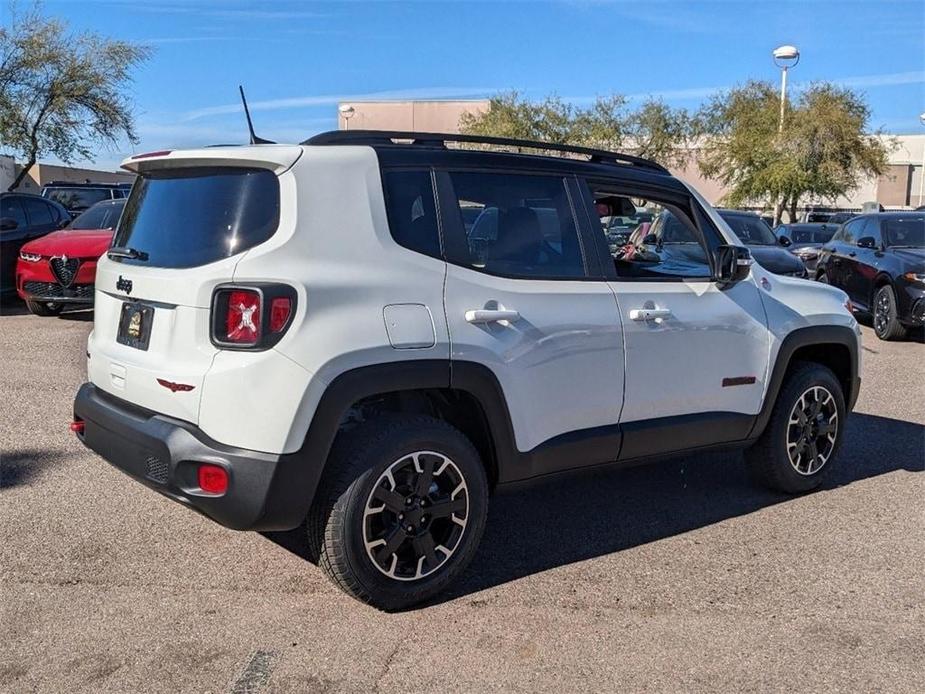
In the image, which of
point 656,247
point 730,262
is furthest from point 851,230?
point 730,262

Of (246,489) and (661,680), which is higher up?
(246,489)

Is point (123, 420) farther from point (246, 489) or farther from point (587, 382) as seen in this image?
point (587, 382)

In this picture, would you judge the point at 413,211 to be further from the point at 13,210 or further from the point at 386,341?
the point at 13,210

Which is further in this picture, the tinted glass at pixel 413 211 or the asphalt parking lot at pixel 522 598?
the tinted glass at pixel 413 211

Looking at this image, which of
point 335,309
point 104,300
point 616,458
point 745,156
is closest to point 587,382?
point 616,458

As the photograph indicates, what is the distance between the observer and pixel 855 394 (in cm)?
570

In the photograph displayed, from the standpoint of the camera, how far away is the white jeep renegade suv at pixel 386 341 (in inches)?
134

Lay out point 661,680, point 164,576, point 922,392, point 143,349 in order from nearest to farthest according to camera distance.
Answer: point 661,680
point 143,349
point 164,576
point 922,392

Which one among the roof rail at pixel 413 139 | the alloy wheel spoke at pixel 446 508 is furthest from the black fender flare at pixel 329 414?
the roof rail at pixel 413 139

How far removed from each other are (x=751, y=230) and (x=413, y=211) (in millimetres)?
11545

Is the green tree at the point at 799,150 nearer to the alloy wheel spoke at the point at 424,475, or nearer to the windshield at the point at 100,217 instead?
the windshield at the point at 100,217

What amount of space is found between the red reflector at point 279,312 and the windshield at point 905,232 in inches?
431

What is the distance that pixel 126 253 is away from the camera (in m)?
4.03

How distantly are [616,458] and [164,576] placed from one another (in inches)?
87.8
